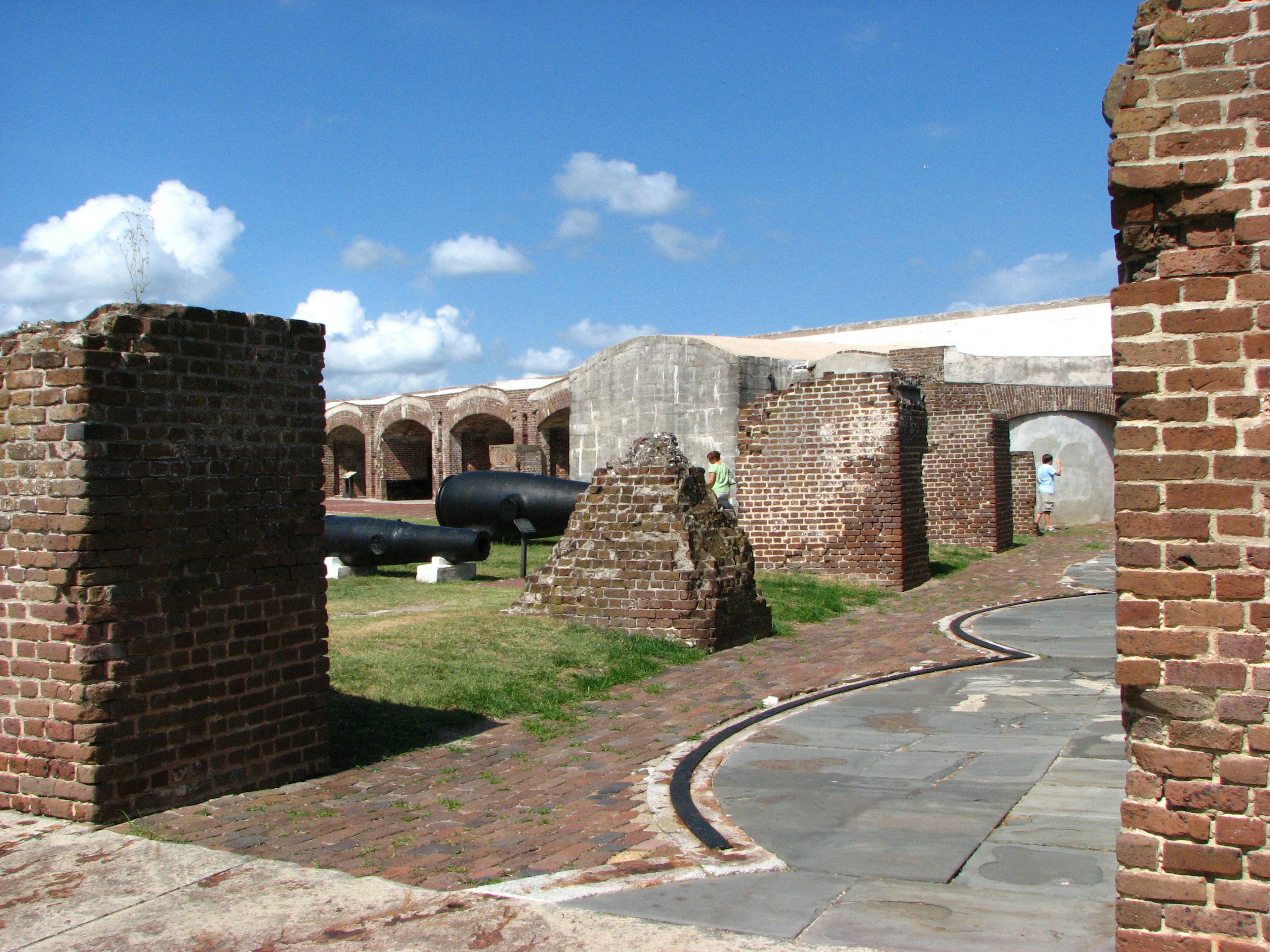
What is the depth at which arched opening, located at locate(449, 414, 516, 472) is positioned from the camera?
37.5 meters

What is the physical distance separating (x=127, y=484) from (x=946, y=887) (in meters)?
3.81

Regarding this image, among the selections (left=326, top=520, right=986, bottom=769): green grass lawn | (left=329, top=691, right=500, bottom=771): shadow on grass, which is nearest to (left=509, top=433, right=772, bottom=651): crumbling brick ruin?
(left=326, top=520, right=986, bottom=769): green grass lawn

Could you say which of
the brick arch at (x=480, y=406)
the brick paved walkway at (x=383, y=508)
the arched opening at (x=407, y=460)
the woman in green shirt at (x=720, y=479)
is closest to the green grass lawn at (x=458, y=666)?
the woman in green shirt at (x=720, y=479)

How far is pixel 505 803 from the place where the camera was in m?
5.38

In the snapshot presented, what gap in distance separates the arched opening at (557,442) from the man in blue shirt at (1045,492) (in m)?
14.2

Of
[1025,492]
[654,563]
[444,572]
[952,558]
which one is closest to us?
[654,563]

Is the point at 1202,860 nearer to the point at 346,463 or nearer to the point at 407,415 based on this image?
the point at 407,415

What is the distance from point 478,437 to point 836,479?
24.9m

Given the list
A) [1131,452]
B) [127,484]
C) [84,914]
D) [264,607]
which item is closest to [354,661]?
[264,607]

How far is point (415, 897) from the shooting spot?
4008 mm

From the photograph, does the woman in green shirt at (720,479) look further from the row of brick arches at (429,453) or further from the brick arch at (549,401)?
the brick arch at (549,401)

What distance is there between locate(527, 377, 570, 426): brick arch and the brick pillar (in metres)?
30.5

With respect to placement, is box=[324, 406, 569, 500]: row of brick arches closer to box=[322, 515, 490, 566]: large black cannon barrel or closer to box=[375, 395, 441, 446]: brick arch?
box=[375, 395, 441, 446]: brick arch

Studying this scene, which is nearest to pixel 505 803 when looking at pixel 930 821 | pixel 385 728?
pixel 385 728
